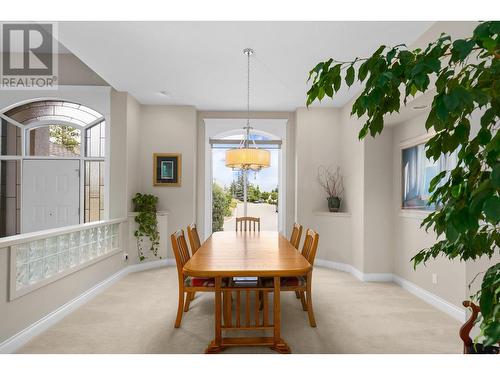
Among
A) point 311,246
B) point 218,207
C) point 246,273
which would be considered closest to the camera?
point 246,273

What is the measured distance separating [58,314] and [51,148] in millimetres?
2823

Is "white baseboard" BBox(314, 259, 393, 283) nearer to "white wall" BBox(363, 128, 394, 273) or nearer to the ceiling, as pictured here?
"white wall" BBox(363, 128, 394, 273)

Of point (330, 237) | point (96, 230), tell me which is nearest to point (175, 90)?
point (96, 230)

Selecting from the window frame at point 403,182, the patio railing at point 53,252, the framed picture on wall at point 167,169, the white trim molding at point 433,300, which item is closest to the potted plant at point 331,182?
the window frame at point 403,182

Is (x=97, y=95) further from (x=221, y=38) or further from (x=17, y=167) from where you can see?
(x=221, y=38)

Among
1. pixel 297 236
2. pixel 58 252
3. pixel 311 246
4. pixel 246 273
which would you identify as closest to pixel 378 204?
pixel 297 236

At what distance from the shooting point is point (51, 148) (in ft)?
16.1

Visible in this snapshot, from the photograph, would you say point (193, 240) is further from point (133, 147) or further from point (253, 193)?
point (253, 193)

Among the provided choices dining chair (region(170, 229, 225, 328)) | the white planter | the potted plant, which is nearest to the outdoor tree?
the white planter

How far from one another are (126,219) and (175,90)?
200 cm

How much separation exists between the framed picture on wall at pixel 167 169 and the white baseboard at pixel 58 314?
1381 mm

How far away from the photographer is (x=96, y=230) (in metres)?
4.06

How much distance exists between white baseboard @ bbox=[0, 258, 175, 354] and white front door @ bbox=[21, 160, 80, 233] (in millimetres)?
1094

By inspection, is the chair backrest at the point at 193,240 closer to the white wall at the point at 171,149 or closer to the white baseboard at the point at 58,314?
the white baseboard at the point at 58,314
